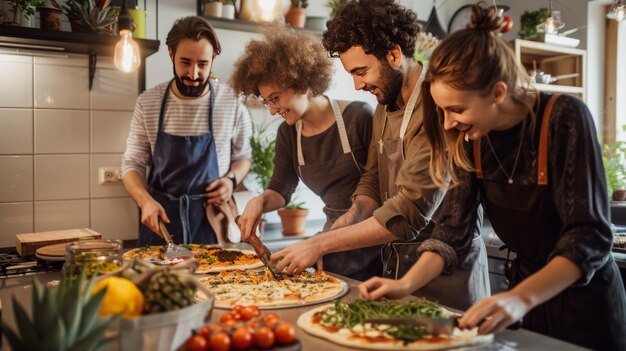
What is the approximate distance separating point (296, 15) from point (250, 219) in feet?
6.37

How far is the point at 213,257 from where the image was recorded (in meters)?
2.31

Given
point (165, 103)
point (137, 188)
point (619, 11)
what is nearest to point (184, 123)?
point (165, 103)

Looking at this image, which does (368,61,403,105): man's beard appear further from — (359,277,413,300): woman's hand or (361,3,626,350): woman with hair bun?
(359,277,413,300): woman's hand

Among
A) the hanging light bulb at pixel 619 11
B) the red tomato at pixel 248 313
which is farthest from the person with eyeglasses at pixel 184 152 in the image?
the hanging light bulb at pixel 619 11

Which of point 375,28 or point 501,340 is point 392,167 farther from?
point 501,340

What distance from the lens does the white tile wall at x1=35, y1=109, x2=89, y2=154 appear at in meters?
3.25

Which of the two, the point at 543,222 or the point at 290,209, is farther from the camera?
the point at 290,209

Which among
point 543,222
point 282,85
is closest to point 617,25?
point 282,85

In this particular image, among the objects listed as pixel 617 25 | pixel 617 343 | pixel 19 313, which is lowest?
pixel 617 343

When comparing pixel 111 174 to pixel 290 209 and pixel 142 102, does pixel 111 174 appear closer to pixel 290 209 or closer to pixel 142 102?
pixel 142 102

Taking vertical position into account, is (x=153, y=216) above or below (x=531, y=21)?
below

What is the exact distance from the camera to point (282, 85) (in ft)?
7.50

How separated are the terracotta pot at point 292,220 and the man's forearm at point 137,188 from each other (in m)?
1.13

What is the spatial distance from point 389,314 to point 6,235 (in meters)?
2.55
